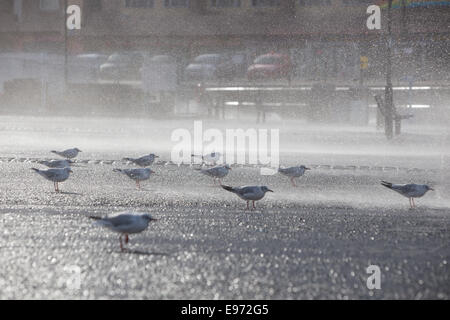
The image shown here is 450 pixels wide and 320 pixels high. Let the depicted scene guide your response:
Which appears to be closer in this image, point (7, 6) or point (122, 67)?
point (122, 67)

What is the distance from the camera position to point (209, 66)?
132 feet

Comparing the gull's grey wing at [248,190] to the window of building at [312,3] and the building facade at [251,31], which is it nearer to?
the building facade at [251,31]

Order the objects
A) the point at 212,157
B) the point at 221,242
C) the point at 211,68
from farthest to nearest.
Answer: the point at 211,68 → the point at 212,157 → the point at 221,242

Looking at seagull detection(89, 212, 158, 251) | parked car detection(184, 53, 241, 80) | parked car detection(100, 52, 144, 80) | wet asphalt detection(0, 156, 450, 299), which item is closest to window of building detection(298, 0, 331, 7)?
parked car detection(184, 53, 241, 80)

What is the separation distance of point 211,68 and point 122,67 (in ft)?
22.3

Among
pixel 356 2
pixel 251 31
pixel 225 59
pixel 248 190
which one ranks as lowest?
pixel 248 190

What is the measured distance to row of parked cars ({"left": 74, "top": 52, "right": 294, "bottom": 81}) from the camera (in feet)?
131

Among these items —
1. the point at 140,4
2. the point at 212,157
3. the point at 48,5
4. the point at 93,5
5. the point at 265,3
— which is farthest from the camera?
the point at 48,5

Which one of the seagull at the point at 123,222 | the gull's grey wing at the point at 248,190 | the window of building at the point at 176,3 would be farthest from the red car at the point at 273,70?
the seagull at the point at 123,222

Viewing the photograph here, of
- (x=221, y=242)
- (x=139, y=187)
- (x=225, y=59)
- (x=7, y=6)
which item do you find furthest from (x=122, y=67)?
(x=221, y=242)

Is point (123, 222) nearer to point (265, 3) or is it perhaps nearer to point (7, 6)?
point (265, 3)

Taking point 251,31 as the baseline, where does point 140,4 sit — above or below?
above
